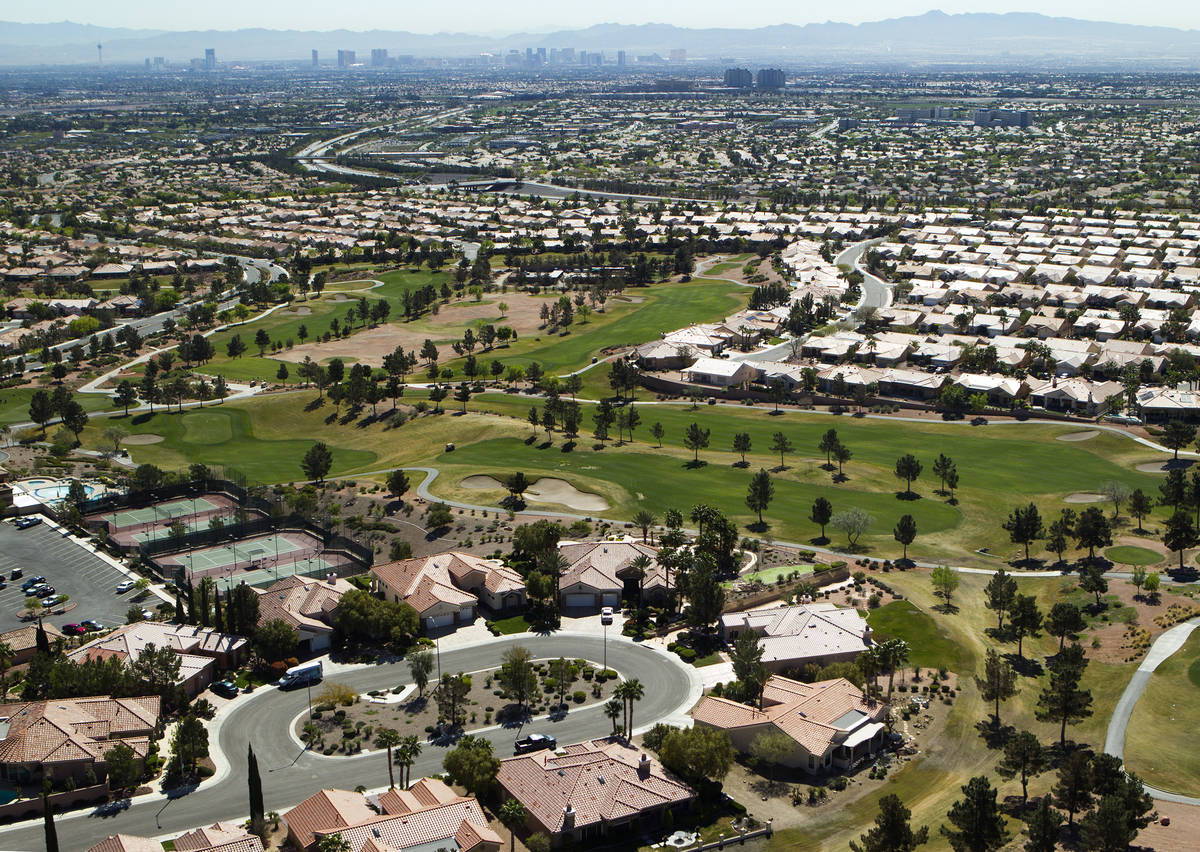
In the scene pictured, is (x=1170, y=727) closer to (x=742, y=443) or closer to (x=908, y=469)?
(x=908, y=469)

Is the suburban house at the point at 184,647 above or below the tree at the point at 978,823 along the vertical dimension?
below

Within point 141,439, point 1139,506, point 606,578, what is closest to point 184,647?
point 606,578

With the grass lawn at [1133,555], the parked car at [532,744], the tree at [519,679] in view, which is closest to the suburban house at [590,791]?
the parked car at [532,744]

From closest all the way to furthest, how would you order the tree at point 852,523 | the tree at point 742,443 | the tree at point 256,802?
the tree at point 256,802
the tree at point 852,523
the tree at point 742,443

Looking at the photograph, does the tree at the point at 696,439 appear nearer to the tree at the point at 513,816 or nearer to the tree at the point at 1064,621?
the tree at the point at 1064,621

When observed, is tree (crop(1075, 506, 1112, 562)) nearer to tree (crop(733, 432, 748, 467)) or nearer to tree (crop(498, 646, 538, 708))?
tree (crop(733, 432, 748, 467))

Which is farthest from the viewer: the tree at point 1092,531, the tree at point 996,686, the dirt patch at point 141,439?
the dirt patch at point 141,439

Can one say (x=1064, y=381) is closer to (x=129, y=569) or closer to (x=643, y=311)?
(x=643, y=311)
